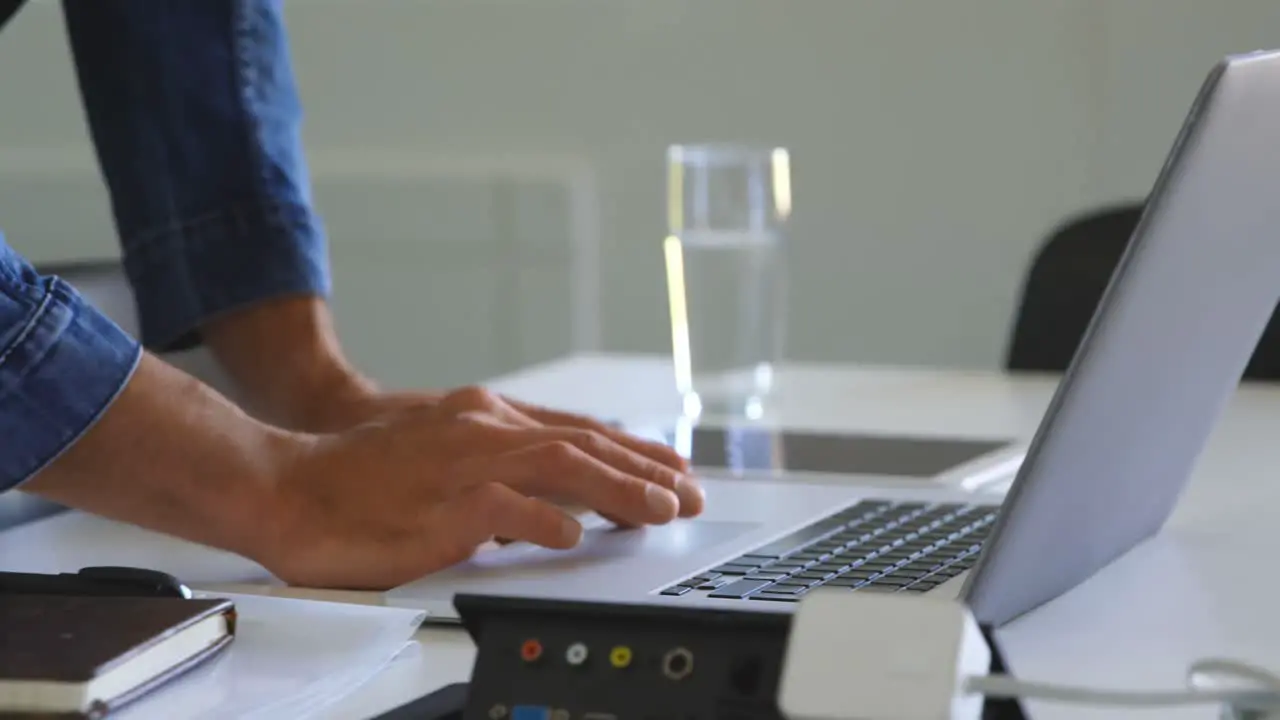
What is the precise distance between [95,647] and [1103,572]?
467 mm

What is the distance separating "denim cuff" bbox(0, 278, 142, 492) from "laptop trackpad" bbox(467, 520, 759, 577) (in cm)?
18

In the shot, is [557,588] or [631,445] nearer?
[557,588]

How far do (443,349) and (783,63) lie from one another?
668mm

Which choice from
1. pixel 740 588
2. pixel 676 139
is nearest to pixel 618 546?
pixel 740 588

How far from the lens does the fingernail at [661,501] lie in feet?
2.87

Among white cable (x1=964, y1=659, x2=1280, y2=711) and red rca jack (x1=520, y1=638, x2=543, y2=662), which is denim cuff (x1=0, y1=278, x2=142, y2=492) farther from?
white cable (x1=964, y1=659, x2=1280, y2=711)

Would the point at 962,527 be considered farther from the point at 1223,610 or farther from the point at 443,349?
the point at 443,349

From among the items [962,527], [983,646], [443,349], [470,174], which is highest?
[983,646]

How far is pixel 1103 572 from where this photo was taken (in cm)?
83

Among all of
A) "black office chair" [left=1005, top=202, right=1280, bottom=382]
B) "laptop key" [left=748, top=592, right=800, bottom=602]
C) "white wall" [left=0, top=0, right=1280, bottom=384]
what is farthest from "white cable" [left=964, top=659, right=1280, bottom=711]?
"white wall" [left=0, top=0, right=1280, bottom=384]

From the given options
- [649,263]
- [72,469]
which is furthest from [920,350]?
[72,469]

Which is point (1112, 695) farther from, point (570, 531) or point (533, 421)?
point (533, 421)

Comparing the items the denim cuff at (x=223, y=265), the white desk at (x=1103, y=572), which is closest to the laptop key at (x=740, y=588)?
the white desk at (x=1103, y=572)

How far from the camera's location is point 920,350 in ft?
8.43
